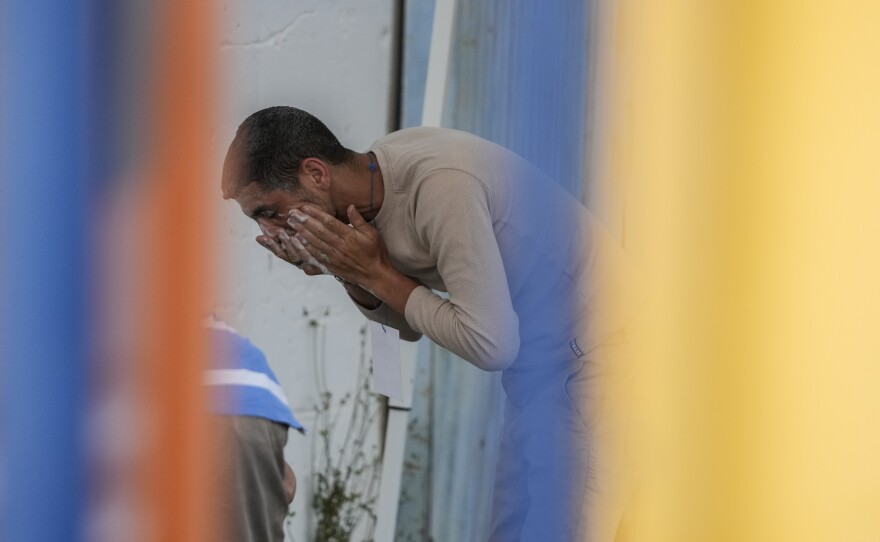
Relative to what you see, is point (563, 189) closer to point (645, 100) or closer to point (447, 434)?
point (645, 100)

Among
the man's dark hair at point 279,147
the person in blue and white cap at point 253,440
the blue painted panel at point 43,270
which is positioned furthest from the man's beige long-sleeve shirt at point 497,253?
the blue painted panel at point 43,270

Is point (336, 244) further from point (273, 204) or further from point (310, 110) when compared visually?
point (310, 110)

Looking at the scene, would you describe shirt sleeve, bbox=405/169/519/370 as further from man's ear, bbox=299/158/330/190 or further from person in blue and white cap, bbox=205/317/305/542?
person in blue and white cap, bbox=205/317/305/542

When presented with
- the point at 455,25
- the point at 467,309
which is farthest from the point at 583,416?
the point at 455,25

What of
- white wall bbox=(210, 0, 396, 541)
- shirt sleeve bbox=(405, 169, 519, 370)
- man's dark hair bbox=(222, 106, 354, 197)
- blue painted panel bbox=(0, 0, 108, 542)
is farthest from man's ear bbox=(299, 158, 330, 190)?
blue painted panel bbox=(0, 0, 108, 542)

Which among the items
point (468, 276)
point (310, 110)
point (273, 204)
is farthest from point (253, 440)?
point (310, 110)

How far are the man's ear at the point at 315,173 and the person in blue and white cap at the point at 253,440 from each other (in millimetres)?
250

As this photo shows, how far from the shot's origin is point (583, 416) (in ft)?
4.41

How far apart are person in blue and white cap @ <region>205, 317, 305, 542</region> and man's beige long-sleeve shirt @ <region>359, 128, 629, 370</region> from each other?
311 mm

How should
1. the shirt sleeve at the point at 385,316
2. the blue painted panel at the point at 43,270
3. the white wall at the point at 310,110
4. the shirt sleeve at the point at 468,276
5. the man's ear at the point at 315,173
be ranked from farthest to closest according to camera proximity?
1. the white wall at the point at 310,110
2. the shirt sleeve at the point at 385,316
3. the man's ear at the point at 315,173
4. the shirt sleeve at the point at 468,276
5. the blue painted panel at the point at 43,270

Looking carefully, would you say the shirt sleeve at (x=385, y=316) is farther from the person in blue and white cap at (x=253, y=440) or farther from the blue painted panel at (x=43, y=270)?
the blue painted panel at (x=43, y=270)

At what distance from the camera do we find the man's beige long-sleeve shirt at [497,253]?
1.40 meters

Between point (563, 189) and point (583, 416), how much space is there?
1.03 feet

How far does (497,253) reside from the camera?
1403 mm
